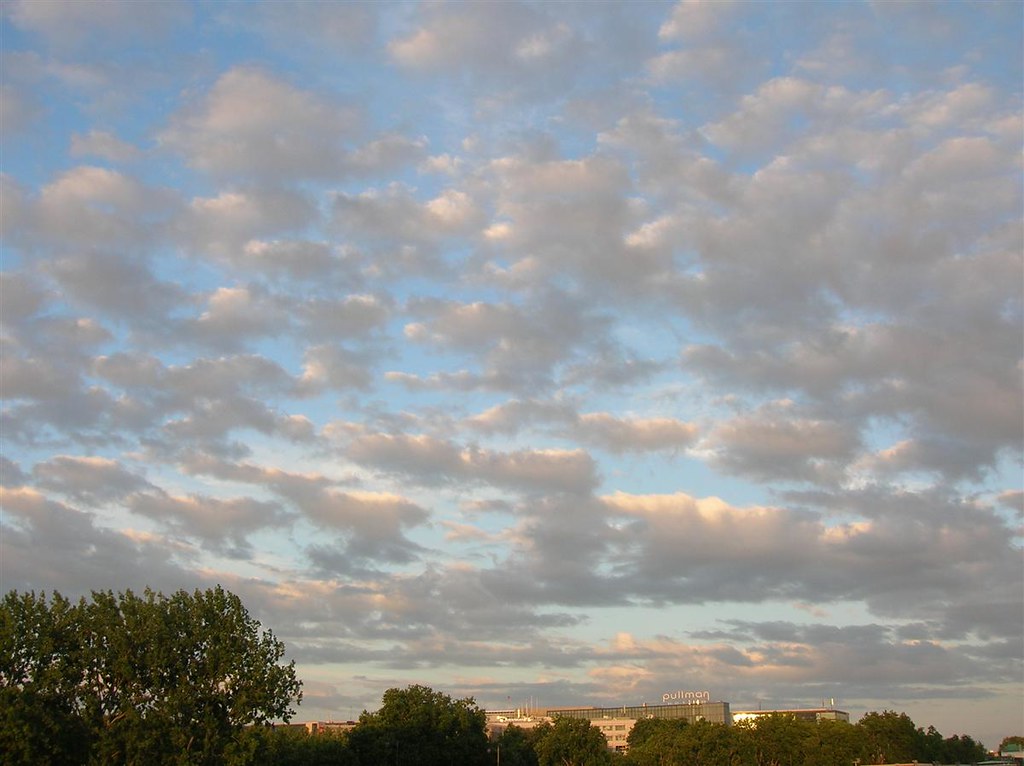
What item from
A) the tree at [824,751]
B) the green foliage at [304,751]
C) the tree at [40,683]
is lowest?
the tree at [824,751]

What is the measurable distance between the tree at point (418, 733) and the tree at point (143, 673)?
5129 cm

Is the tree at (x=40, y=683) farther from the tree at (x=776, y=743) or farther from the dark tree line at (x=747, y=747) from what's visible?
the tree at (x=776, y=743)

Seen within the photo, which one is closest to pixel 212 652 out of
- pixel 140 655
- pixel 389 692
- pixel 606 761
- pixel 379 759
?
pixel 140 655

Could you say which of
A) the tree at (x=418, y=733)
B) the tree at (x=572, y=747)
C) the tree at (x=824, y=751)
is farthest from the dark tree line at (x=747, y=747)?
the tree at (x=418, y=733)

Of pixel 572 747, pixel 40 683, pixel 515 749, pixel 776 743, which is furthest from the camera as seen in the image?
pixel 776 743

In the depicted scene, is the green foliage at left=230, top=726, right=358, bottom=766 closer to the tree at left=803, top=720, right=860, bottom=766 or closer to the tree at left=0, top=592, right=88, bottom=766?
the tree at left=0, top=592, right=88, bottom=766

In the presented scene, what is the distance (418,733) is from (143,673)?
196 ft

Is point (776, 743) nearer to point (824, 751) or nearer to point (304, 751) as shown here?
point (824, 751)

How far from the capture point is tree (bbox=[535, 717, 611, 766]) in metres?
161

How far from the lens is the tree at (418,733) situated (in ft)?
426

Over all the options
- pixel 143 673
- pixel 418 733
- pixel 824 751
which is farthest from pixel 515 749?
pixel 143 673

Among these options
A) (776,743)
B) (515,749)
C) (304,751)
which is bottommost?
(515,749)

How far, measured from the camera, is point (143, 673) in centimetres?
7975

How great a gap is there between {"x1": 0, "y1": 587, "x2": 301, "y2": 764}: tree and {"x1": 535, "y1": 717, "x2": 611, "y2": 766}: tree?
8714 centimetres
